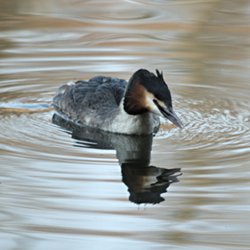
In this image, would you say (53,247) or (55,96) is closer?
(53,247)

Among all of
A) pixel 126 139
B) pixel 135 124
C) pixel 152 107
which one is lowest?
pixel 126 139

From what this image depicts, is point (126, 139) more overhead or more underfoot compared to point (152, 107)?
more underfoot

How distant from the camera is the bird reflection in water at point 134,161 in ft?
26.5

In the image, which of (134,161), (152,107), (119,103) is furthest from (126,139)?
(134,161)

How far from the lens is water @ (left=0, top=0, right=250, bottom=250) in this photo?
723 centimetres

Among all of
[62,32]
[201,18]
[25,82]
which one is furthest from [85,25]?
[25,82]

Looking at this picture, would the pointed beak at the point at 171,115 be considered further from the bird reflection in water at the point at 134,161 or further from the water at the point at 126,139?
the bird reflection in water at the point at 134,161

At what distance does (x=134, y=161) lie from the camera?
8977 millimetres

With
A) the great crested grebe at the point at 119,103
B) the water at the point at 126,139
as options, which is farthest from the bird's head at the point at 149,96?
the water at the point at 126,139

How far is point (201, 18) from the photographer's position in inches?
573

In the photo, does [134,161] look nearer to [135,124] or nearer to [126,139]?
[126,139]

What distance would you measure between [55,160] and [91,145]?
30.1 inches

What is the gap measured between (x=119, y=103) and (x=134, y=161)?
1547 millimetres

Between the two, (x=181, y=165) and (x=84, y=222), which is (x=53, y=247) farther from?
(x=181, y=165)
